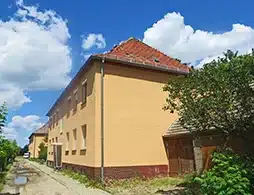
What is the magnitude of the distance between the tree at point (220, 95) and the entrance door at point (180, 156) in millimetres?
5691

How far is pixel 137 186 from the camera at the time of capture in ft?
45.7

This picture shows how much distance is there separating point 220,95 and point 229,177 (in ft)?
7.62

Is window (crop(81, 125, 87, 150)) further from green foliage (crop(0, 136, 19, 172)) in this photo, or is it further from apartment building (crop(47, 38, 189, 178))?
green foliage (crop(0, 136, 19, 172))

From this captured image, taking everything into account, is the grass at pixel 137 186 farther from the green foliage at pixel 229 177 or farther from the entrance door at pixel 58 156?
the entrance door at pixel 58 156

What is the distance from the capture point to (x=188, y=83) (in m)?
9.75

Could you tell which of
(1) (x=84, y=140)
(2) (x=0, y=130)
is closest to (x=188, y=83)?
(2) (x=0, y=130)

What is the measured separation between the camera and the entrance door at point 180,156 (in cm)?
1552

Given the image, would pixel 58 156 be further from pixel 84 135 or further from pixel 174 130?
pixel 174 130

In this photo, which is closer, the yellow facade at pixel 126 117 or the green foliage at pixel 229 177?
the green foliage at pixel 229 177

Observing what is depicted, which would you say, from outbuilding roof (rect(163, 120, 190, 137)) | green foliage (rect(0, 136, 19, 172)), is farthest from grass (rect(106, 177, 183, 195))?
green foliage (rect(0, 136, 19, 172))

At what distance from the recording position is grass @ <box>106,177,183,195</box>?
40.5 ft

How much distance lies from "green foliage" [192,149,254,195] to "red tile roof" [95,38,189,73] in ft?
31.3

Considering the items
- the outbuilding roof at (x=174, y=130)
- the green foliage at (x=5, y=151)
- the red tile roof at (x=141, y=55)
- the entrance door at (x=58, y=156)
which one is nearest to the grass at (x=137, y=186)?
the outbuilding roof at (x=174, y=130)

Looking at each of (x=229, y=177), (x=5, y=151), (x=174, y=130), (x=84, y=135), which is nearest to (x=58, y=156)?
(x=84, y=135)
